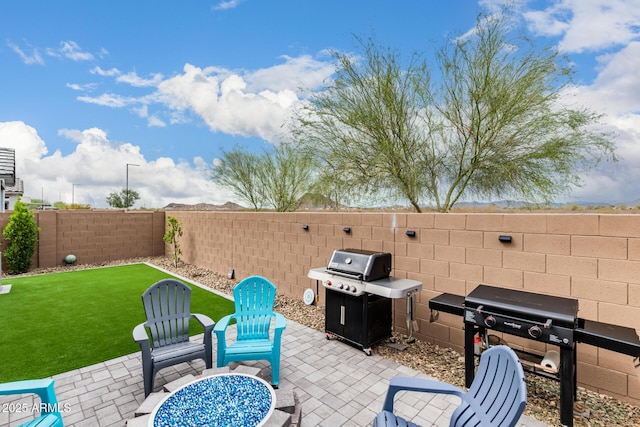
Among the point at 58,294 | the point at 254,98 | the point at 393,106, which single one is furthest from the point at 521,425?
the point at 254,98

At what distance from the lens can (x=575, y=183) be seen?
18.2ft

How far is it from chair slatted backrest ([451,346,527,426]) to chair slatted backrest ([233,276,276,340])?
2178 millimetres

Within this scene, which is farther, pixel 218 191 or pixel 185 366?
pixel 218 191

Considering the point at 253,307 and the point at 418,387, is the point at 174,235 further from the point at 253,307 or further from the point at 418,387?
the point at 418,387

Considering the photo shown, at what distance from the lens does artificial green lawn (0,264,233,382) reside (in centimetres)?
339

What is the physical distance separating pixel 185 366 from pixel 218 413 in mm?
1608

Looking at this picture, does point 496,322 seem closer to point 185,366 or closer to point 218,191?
point 185,366

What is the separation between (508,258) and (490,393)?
6.51 ft

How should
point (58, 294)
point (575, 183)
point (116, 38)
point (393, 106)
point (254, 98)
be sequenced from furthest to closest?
point (254, 98) → point (116, 38) → point (393, 106) → point (58, 294) → point (575, 183)

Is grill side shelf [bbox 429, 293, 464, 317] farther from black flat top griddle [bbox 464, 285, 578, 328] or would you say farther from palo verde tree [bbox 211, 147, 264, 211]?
palo verde tree [bbox 211, 147, 264, 211]

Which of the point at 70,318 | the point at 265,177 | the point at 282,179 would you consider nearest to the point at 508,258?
the point at 70,318

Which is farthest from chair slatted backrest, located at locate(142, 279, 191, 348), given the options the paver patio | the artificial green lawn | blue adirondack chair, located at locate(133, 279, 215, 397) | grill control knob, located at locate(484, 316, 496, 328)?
grill control knob, located at locate(484, 316, 496, 328)

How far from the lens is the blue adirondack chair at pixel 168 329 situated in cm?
269

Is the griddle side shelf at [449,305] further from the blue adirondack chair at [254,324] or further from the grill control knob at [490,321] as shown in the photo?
the blue adirondack chair at [254,324]
